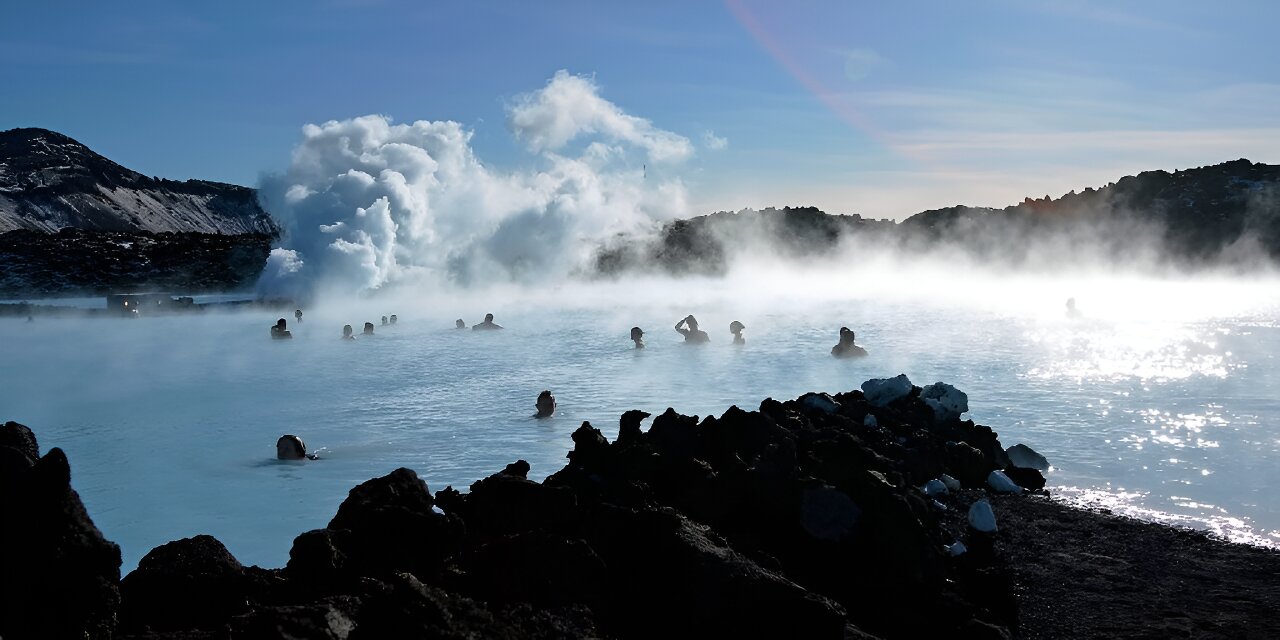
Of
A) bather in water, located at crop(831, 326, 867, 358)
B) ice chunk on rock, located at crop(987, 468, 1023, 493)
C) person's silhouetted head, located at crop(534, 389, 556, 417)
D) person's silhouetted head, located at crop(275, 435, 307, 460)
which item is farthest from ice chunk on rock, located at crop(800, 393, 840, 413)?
bather in water, located at crop(831, 326, 867, 358)

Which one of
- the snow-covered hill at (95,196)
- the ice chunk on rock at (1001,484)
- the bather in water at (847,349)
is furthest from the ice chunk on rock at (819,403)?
the snow-covered hill at (95,196)

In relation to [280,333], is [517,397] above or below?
below

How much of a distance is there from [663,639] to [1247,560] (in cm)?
521

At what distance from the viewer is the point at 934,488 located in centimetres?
849

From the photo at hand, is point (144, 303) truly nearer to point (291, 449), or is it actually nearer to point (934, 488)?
point (291, 449)

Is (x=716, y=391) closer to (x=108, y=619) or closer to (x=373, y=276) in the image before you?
(x=108, y=619)

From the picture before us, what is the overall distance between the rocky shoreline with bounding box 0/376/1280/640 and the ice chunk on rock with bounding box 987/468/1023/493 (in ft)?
0.07

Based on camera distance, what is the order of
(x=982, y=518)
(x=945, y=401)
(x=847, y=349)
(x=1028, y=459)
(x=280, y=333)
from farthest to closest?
(x=280, y=333) < (x=847, y=349) < (x=945, y=401) < (x=1028, y=459) < (x=982, y=518)

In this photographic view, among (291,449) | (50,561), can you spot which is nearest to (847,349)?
(291,449)

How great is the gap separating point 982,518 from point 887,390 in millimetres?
4171

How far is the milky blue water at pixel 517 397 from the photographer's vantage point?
31.4ft

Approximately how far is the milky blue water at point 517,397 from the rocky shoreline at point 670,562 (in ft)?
6.63

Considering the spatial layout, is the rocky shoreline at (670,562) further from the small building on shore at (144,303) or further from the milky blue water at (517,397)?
the small building on shore at (144,303)

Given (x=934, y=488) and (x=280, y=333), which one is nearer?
(x=934, y=488)
